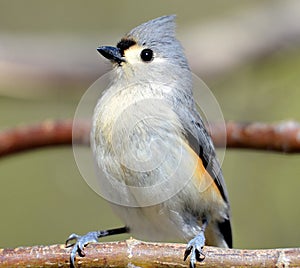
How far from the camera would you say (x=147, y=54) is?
3182mm

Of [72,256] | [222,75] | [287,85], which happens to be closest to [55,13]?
[222,75]

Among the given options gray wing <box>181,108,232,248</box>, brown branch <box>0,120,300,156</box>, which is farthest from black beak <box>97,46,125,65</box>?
brown branch <box>0,120,300,156</box>

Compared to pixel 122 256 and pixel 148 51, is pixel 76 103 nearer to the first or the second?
pixel 148 51

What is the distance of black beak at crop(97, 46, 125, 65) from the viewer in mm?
3084

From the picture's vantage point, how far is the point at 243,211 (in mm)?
4457

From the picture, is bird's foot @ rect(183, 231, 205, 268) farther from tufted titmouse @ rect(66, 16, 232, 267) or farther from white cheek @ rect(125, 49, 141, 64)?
white cheek @ rect(125, 49, 141, 64)

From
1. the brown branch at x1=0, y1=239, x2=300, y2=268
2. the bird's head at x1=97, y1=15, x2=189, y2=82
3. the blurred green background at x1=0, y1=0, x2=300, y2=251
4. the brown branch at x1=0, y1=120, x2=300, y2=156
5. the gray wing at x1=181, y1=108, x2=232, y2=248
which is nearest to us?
the brown branch at x1=0, y1=239, x2=300, y2=268

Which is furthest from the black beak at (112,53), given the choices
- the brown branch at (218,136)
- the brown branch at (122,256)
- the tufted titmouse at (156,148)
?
the brown branch at (122,256)

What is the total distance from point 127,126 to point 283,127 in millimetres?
923

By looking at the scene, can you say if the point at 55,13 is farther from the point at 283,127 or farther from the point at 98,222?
the point at 283,127

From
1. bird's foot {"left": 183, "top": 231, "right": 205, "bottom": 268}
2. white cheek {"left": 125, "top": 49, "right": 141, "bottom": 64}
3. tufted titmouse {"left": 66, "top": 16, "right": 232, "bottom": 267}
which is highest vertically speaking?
white cheek {"left": 125, "top": 49, "right": 141, "bottom": 64}

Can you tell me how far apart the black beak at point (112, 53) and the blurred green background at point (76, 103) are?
126 cm

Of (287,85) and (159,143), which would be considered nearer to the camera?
(159,143)

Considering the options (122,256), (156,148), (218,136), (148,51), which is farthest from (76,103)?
(122,256)
